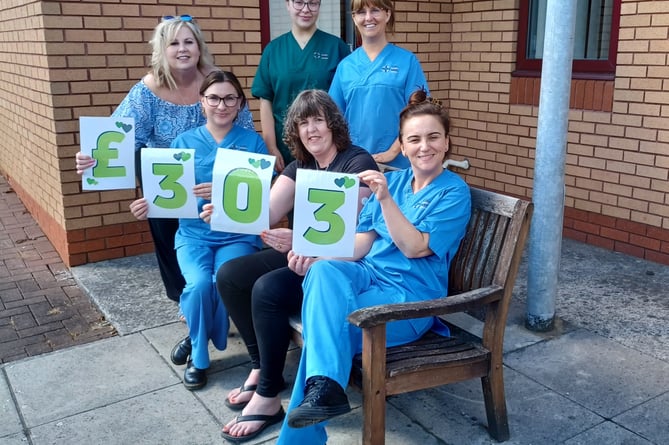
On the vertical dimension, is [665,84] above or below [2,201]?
above

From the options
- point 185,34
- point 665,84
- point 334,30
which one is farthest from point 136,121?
point 665,84

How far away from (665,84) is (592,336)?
212cm

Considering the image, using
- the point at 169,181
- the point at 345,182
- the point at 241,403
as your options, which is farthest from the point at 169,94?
the point at 241,403

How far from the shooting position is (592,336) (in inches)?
147

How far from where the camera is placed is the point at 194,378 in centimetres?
327

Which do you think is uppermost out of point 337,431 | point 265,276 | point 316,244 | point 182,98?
point 182,98

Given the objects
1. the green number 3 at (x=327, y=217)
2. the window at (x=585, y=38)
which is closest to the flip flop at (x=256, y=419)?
the green number 3 at (x=327, y=217)

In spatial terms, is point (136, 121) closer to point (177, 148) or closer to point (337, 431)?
point (177, 148)

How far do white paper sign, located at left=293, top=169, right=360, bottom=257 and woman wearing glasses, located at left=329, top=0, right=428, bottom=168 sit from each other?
3.50 feet

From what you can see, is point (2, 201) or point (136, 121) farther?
point (2, 201)

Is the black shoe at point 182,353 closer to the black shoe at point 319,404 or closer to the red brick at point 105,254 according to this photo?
the black shoe at point 319,404

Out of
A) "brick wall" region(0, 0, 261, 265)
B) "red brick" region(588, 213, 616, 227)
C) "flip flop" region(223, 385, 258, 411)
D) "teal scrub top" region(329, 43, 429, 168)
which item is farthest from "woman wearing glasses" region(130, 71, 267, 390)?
"red brick" region(588, 213, 616, 227)

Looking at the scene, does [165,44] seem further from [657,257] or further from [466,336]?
[657,257]

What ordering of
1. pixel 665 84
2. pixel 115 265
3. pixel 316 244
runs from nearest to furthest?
pixel 316 244 < pixel 665 84 < pixel 115 265
